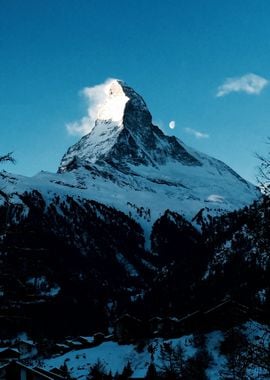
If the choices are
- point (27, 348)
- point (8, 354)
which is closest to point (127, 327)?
point (27, 348)

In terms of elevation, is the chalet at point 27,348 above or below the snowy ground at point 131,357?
above

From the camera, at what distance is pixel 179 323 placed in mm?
76750

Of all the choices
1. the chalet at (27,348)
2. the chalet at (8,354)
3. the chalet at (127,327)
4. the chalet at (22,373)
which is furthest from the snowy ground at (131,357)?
the chalet at (22,373)

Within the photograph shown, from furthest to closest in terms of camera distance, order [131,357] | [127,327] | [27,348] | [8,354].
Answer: [27,348] → [127,327] → [131,357] → [8,354]

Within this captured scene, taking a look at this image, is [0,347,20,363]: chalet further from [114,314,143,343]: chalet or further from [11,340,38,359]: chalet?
[11,340,38,359]: chalet

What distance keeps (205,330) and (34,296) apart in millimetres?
A: 59540

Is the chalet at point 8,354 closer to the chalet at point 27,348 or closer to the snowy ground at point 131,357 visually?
the snowy ground at point 131,357

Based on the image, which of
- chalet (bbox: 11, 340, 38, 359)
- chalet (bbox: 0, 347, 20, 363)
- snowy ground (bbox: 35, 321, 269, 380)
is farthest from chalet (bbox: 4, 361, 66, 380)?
chalet (bbox: 11, 340, 38, 359)

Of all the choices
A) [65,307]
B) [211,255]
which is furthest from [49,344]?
[211,255]

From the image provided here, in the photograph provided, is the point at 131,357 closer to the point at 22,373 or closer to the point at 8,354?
the point at 8,354

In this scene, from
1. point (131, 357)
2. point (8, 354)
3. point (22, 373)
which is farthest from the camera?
point (131, 357)

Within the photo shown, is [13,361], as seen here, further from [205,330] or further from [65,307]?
[65,307]

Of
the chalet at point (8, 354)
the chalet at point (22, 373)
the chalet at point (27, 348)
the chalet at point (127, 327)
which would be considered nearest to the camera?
the chalet at point (22, 373)

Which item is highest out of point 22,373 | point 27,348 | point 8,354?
point 27,348
